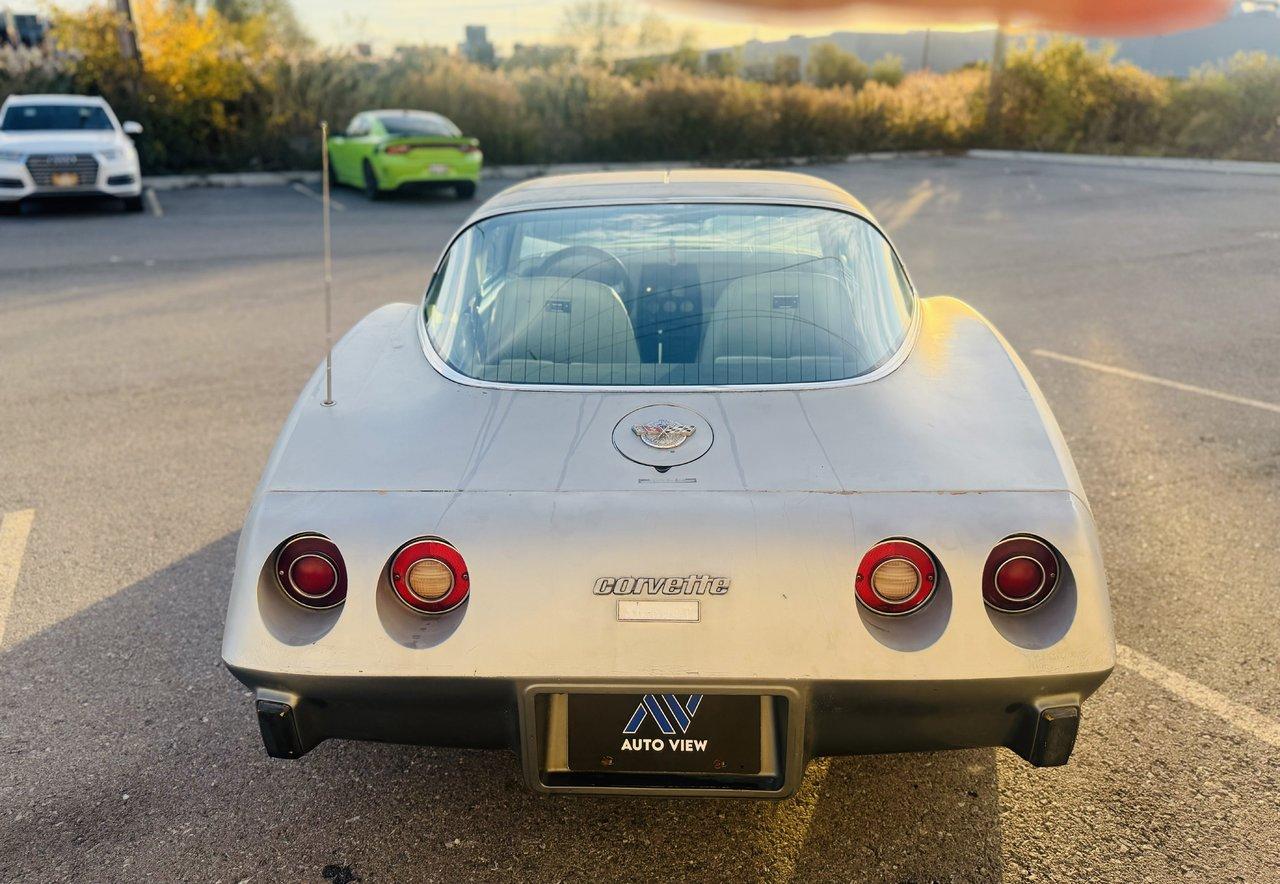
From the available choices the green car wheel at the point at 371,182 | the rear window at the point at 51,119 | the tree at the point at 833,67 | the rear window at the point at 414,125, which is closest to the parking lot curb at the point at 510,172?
the rear window at the point at 414,125

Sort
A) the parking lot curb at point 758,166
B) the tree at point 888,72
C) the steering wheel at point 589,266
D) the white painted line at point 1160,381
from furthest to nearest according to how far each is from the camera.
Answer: the tree at point 888,72, the parking lot curb at point 758,166, the white painted line at point 1160,381, the steering wheel at point 589,266

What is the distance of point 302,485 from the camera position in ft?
7.47

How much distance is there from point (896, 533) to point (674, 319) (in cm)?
103

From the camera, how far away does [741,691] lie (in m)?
2.03

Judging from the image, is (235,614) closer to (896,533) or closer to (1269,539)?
(896,533)

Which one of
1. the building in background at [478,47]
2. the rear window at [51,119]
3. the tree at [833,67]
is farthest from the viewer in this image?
the building in background at [478,47]

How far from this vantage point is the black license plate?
81.4 inches

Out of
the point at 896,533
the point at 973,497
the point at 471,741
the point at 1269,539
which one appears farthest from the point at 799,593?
the point at 1269,539

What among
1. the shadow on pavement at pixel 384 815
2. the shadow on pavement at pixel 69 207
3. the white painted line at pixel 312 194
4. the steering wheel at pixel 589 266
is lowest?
the shadow on pavement at pixel 69 207

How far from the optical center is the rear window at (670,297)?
2750 millimetres

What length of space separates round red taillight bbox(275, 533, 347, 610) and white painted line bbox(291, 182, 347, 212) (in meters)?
13.7

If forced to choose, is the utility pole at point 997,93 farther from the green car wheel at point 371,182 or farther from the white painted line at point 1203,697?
the white painted line at point 1203,697

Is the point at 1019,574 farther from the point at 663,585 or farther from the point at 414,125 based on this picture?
the point at 414,125

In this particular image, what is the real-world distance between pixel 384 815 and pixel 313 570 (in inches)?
29.4
